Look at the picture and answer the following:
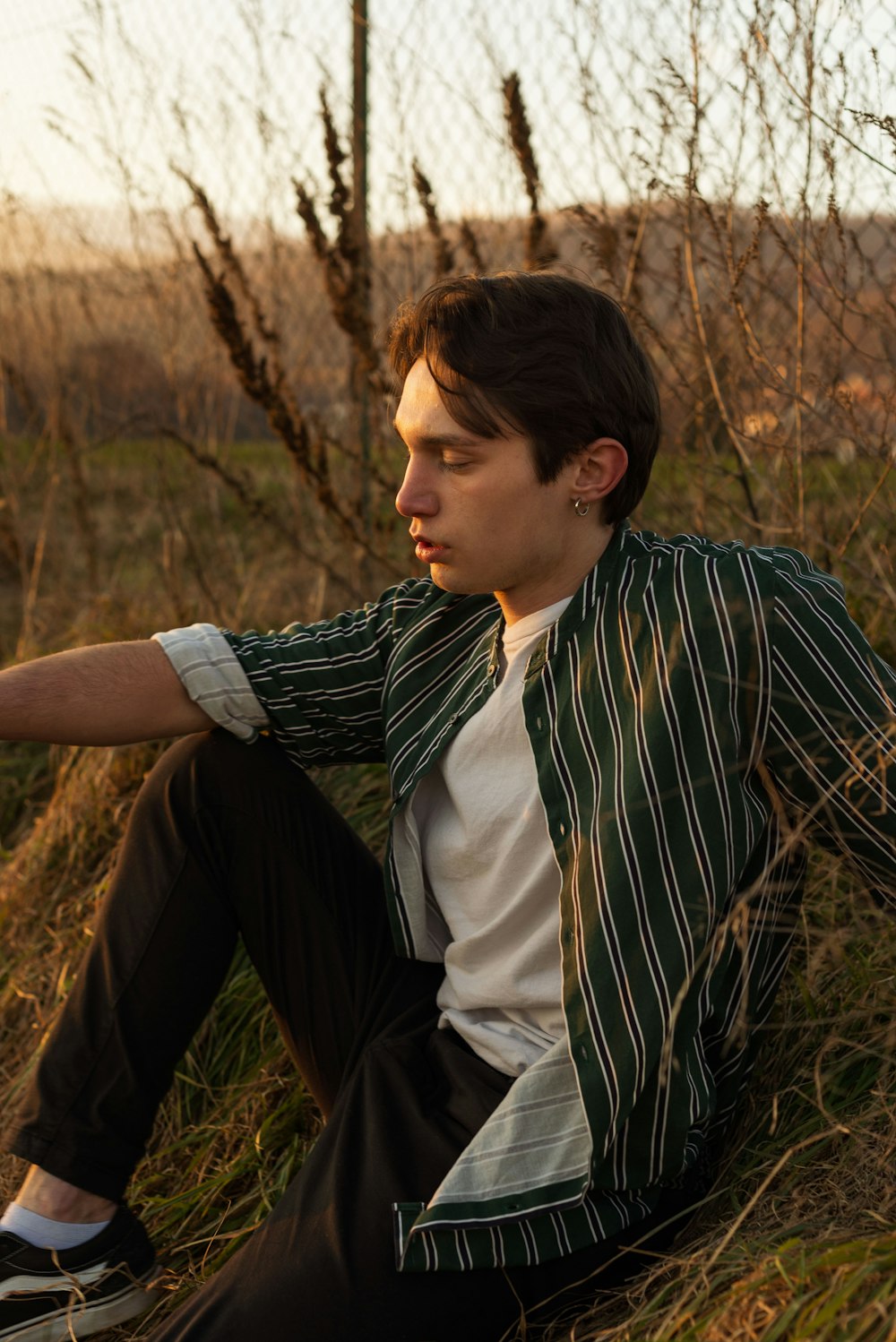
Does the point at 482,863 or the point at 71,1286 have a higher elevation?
the point at 482,863

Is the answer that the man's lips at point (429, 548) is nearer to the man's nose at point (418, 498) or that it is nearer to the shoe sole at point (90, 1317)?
the man's nose at point (418, 498)

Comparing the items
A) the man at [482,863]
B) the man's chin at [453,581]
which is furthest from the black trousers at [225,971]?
the man's chin at [453,581]

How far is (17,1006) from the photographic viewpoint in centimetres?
273

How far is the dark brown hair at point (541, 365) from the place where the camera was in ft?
5.31

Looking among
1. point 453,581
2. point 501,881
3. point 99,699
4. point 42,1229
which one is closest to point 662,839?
point 501,881

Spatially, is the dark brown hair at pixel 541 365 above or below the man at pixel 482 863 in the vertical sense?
above

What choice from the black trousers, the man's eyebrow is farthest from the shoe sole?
the man's eyebrow

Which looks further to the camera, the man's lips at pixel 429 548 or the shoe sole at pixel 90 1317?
the shoe sole at pixel 90 1317

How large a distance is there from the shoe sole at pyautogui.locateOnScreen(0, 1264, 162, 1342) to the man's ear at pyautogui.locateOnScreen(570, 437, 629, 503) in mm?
1308

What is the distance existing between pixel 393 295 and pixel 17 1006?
1992mm

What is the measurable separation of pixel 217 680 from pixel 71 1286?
0.89m

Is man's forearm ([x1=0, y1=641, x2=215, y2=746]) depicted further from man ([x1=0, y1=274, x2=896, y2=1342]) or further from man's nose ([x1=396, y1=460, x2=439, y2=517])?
man's nose ([x1=396, y1=460, x2=439, y2=517])

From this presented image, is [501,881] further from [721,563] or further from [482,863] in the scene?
[721,563]

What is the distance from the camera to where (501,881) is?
5.60 feet
